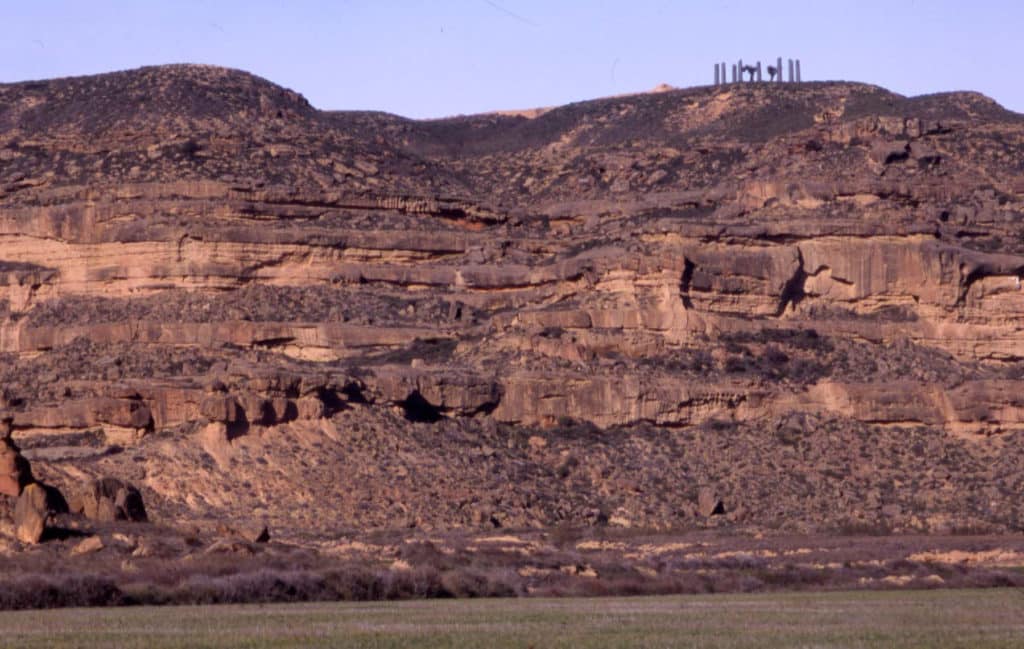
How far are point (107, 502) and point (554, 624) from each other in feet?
68.4

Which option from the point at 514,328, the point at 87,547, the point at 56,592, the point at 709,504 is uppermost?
the point at 514,328

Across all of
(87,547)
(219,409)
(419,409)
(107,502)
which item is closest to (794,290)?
(419,409)

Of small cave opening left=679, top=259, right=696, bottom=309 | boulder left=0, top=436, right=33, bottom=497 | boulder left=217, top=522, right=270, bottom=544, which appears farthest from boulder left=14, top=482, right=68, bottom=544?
small cave opening left=679, top=259, right=696, bottom=309

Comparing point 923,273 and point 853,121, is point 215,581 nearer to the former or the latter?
point 923,273

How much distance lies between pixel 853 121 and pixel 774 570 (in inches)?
1604

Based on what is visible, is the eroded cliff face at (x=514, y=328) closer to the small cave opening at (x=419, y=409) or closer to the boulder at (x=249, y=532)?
the small cave opening at (x=419, y=409)

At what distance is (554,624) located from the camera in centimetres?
3156

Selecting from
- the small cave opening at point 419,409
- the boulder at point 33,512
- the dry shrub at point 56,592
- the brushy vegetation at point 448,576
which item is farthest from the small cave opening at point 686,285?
the dry shrub at point 56,592

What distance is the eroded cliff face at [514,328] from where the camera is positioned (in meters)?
57.5

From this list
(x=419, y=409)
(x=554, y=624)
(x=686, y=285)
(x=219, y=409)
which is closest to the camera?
Answer: (x=554, y=624)

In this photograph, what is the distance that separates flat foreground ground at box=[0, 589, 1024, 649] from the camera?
93.1ft

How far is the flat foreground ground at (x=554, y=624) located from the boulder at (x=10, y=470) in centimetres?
1212

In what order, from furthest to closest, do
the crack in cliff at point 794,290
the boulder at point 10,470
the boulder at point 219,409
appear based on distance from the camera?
the crack in cliff at point 794,290 < the boulder at point 219,409 < the boulder at point 10,470

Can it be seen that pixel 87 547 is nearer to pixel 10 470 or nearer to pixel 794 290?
pixel 10 470
